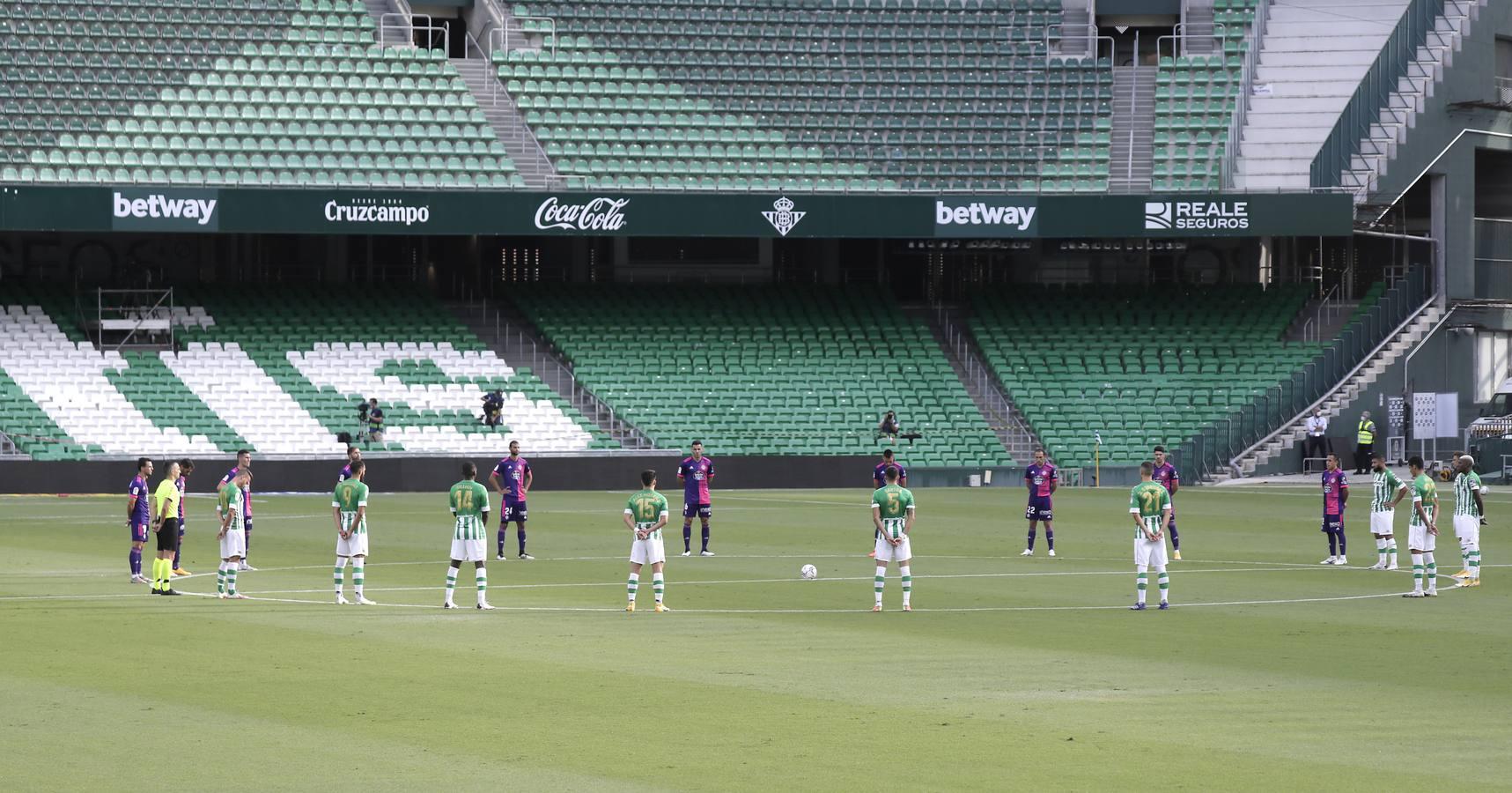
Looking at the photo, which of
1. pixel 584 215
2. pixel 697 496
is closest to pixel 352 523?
pixel 697 496

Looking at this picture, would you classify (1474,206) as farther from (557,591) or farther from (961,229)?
(557,591)

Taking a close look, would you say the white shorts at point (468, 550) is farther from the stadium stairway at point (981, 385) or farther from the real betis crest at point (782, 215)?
the real betis crest at point (782, 215)

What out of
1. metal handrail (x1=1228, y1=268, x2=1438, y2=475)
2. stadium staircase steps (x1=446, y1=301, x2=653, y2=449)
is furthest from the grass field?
metal handrail (x1=1228, y1=268, x2=1438, y2=475)

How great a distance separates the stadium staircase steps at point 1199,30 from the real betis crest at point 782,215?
1555 centimetres

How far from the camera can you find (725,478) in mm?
50500

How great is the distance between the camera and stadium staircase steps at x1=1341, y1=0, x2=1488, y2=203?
2238 inches

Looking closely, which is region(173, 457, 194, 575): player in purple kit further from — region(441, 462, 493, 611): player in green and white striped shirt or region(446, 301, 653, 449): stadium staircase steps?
region(446, 301, 653, 449): stadium staircase steps

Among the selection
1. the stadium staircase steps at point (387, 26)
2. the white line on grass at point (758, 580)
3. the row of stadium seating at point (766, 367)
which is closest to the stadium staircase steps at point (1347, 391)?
the row of stadium seating at point (766, 367)

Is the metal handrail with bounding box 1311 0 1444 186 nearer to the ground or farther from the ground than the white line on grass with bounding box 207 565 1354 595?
farther from the ground

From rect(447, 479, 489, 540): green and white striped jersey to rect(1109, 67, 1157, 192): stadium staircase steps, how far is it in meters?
39.0

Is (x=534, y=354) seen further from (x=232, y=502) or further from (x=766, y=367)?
(x=232, y=502)

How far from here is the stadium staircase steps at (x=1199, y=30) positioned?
204 feet

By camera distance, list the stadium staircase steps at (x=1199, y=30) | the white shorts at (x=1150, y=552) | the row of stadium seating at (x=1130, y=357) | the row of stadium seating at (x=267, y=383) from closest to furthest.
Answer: the white shorts at (x=1150, y=552) < the row of stadium seating at (x=267, y=383) < the row of stadium seating at (x=1130, y=357) < the stadium staircase steps at (x=1199, y=30)

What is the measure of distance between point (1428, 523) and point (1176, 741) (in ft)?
38.0
